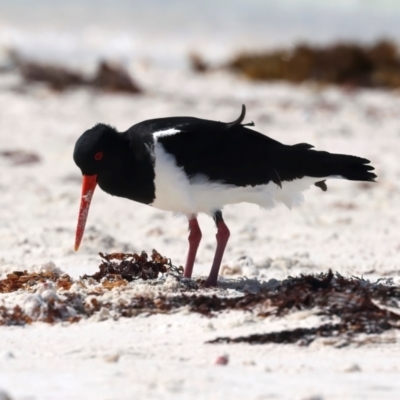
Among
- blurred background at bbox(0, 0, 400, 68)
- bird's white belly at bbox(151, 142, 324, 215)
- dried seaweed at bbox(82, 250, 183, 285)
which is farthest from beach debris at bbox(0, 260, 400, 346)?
blurred background at bbox(0, 0, 400, 68)

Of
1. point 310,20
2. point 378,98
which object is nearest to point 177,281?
point 378,98

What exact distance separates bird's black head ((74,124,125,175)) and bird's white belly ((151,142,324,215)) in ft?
0.85

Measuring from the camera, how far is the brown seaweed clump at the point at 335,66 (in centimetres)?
1775

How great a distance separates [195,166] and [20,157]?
18.2 ft

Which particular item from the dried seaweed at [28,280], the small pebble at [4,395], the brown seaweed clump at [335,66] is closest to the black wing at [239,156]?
the dried seaweed at [28,280]

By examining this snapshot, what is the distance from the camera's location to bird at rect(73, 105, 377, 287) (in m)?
5.02

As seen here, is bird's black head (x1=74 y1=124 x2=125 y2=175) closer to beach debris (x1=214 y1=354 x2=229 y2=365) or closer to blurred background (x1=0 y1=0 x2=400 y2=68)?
beach debris (x1=214 y1=354 x2=229 y2=365)

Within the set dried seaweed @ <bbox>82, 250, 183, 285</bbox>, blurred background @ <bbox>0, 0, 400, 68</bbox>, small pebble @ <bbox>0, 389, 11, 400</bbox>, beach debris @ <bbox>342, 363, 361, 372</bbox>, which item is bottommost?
small pebble @ <bbox>0, 389, 11, 400</bbox>

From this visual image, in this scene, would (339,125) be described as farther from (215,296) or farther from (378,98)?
(215,296)

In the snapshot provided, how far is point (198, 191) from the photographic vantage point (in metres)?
5.10

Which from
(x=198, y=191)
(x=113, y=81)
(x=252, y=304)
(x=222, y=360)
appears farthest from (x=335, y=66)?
(x=222, y=360)

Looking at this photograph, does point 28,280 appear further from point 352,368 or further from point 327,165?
point 352,368

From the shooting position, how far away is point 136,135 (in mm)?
5176

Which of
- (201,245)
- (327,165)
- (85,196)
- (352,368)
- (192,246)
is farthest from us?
(201,245)
